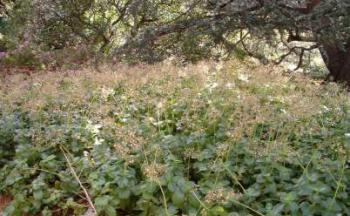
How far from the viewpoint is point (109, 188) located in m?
2.52

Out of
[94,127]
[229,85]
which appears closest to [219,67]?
[229,85]

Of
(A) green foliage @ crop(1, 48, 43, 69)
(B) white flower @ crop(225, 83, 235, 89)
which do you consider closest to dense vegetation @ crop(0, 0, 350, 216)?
(B) white flower @ crop(225, 83, 235, 89)

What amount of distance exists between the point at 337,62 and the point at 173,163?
6.93 m

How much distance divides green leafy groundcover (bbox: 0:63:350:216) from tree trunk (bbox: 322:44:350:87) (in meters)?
5.54

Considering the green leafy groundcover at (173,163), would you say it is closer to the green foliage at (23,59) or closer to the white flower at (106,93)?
the white flower at (106,93)

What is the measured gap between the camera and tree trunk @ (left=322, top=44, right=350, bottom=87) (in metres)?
8.62

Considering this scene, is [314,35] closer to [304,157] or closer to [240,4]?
[240,4]

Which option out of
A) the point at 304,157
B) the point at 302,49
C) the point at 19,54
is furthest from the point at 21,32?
the point at 304,157

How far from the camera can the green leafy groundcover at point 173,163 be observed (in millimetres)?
2312

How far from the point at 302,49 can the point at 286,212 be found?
6874 millimetres

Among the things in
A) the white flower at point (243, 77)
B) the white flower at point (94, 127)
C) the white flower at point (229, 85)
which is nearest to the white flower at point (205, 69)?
the white flower at point (243, 77)

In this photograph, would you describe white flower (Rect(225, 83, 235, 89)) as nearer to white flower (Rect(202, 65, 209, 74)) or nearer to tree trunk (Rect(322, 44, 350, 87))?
white flower (Rect(202, 65, 209, 74))

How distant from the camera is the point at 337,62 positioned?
882cm

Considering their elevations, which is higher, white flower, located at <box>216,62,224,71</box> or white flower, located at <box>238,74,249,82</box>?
white flower, located at <box>216,62,224,71</box>
